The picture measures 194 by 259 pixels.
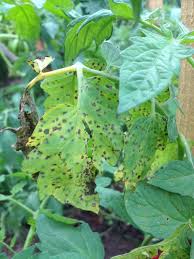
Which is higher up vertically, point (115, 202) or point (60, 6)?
point (60, 6)

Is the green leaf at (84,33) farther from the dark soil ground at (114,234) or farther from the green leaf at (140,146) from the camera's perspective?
the dark soil ground at (114,234)

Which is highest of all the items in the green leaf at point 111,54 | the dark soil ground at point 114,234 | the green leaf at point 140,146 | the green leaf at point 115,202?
the green leaf at point 111,54

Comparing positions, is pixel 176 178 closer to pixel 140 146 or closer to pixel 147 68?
pixel 140 146

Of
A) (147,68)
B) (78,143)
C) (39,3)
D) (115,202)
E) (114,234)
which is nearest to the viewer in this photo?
(147,68)

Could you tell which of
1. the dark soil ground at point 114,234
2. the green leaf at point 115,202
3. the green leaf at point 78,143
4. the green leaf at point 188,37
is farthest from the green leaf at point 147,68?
the dark soil ground at point 114,234

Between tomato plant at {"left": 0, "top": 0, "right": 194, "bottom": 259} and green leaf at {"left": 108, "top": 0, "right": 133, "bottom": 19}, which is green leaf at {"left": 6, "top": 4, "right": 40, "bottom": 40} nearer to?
tomato plant at {"left": 0, "top": 0, "right": 194, "bottom": 259}

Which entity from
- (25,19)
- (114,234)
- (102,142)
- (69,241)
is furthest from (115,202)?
(114,234)
